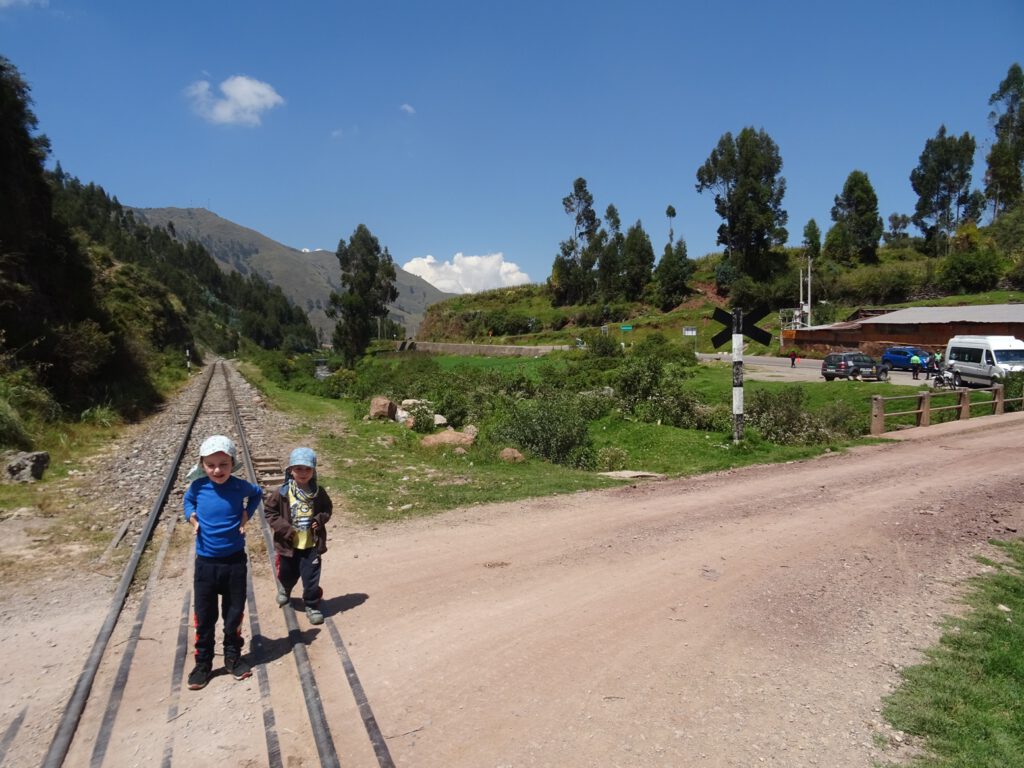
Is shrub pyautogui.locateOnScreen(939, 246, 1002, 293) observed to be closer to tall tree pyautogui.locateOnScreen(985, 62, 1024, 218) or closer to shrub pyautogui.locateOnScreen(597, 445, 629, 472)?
tall tree pyautogui.locateOnScreen(985, 62, 1024, 218)

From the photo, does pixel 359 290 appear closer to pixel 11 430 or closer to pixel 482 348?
pixel 482 348

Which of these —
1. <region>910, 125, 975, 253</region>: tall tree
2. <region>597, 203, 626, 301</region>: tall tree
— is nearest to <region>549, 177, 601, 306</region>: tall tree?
<region>597, 203, 626, 301</region>: tall tree

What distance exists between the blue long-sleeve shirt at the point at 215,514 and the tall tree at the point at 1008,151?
90.8 metres

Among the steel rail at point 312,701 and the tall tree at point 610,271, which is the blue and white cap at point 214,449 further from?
the tall tree at point 610,271

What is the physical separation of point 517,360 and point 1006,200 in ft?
212

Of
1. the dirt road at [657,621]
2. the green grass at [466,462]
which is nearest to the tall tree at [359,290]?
the green grass at [466,462]

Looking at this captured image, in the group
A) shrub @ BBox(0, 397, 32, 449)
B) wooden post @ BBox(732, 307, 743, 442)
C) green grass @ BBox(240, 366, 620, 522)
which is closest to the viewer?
green grass @ BBox(240, 366, 620, 522)

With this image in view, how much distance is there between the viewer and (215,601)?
443 cm

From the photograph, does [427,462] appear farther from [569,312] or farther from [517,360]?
[569,312]

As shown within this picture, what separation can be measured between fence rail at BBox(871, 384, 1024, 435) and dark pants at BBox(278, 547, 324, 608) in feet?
50.9

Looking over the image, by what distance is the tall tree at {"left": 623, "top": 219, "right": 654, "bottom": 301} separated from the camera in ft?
259

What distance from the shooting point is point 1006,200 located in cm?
7231

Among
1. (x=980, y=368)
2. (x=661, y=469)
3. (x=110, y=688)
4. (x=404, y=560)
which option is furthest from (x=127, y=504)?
(x=980, y=368)

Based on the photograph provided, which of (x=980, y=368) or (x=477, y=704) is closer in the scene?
(x=477, y=704)
